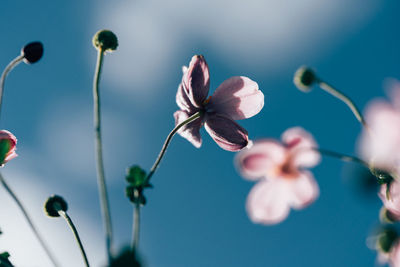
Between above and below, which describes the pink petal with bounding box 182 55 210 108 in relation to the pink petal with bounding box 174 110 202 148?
above

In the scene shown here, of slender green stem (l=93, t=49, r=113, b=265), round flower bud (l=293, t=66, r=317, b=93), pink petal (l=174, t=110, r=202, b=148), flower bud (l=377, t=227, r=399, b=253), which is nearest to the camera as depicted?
slender green stem (l=93, t=49, r=113, b=265)

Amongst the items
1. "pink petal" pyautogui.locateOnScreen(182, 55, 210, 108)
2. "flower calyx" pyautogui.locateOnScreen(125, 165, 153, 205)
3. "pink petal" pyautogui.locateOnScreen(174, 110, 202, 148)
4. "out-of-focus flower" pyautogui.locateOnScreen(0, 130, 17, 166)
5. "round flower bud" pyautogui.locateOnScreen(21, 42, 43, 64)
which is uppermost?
"round flower bud" pyautogui.locateOnScreen(21, 42, 43, 64)

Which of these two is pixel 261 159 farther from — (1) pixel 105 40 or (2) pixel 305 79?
(1) pixel 105 40

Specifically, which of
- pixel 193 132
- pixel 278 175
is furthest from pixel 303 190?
pixel 193 132

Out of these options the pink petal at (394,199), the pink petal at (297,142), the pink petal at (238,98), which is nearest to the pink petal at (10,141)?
the pink petal at (238,98)

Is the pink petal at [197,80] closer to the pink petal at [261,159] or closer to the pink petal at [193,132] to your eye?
the pink petal at [193,132]

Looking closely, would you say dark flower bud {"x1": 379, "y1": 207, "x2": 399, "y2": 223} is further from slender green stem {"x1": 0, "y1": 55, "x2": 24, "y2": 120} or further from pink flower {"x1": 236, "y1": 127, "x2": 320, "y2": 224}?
slender green stem {"x1": 0, "y1": 55, "x2": 24, "y2": 120}

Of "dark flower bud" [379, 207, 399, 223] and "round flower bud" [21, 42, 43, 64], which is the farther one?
"round flower bud" [21, 42, 43, 64]

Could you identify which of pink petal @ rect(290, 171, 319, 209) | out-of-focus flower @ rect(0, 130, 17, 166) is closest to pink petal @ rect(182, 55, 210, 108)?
pink petal @ rect(290, 171, 319, 209)
